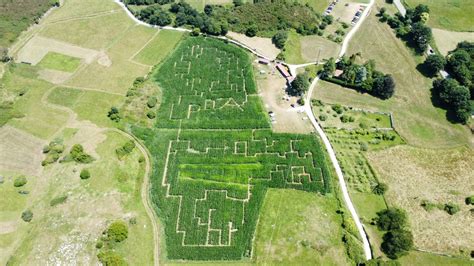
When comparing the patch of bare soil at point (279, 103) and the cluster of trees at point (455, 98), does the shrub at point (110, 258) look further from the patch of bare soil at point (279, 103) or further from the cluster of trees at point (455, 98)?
the cluster of trees at point (455, 98)

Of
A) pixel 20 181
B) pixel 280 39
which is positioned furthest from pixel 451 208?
pixel 20 181

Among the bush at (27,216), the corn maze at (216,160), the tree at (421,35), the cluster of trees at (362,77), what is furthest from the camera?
the tree at (421,35)

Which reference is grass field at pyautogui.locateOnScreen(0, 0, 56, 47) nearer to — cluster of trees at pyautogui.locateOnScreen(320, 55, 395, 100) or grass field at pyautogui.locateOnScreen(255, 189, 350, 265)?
cluster of trees at pyautogui.locateOnScreen(320, 55, 395, 100)

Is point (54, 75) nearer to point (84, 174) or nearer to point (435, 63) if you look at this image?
point (84, 174)

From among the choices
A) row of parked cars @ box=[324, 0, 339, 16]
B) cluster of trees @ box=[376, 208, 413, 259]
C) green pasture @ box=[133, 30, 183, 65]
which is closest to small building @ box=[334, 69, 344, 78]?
row of parked cars @ box=[324, 0, 339, 16]

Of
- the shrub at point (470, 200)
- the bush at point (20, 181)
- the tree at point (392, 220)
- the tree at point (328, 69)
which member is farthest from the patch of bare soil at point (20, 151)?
the shrub at point (470, 200)

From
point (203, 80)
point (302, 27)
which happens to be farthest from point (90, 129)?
point (302, 27)

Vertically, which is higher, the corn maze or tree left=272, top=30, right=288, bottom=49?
tree left=272, top=30, right=288, bottom=49
